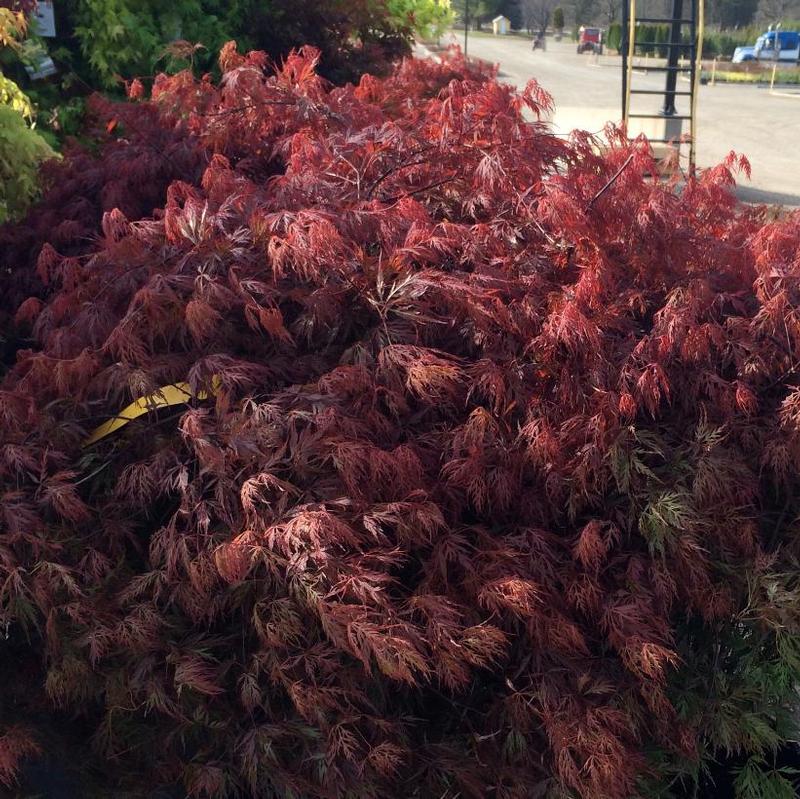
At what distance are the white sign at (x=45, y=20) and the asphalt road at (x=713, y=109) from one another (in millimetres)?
3590

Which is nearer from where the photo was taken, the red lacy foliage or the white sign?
the red lacy foliage

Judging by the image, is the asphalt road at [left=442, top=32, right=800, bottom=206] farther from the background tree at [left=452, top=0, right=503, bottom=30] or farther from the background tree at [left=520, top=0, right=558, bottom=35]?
the background tree at [left=520, top=0, right=558, bottom=35]

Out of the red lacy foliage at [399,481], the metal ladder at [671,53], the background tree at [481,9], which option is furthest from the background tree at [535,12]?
the red lacy foliage at [399,481]

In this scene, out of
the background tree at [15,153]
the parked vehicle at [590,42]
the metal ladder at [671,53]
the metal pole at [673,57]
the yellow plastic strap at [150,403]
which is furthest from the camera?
the parked vehicle at [590,42]

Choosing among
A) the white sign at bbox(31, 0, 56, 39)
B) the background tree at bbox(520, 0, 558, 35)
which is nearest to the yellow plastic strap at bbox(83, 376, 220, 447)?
the white sign at bbox(31, 0, 56, 39)

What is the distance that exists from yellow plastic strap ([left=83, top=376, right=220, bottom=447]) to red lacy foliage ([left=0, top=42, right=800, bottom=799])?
0.04m

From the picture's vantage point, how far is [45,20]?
18.7 feet

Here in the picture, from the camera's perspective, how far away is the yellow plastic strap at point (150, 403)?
7.97ft

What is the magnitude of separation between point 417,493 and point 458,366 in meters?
0.38

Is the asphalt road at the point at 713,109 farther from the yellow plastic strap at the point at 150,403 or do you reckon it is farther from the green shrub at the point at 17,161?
the yellow plastic strap at the point at 150,403

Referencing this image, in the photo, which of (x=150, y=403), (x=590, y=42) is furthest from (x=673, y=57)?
(x=590, y=42)

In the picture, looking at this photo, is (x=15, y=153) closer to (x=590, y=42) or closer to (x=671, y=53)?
(x=671, y=53)

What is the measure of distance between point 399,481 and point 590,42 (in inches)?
1874

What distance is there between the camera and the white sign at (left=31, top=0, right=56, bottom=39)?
18.5 feet
